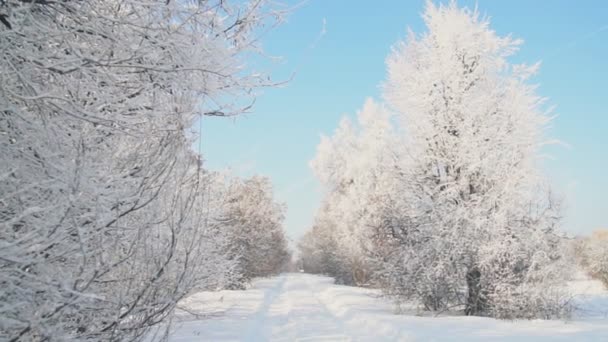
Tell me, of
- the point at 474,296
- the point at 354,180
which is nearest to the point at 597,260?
the point at 354,180

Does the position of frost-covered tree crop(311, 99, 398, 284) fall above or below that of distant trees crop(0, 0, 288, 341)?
above

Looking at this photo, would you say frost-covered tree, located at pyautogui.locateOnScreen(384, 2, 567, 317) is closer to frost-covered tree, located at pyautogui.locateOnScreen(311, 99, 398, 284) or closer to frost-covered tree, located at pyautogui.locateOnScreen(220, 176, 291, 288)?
frost-covered tree, located at pyautogui.locateOnScreen(311, 99, 398, 284)

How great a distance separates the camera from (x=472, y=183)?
44.2ft

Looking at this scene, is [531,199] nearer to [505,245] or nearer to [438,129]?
[505,245]

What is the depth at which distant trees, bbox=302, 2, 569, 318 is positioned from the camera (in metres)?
12.6

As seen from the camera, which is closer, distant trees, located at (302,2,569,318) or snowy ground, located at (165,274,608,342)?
snowy ground, located at (165,274,608,342)

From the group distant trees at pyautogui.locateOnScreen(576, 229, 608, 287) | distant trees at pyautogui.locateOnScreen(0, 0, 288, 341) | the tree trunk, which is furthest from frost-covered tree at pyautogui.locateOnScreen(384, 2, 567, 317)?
distant trees at pyautogui.locateOnScreen(576, 229, 608, 287)

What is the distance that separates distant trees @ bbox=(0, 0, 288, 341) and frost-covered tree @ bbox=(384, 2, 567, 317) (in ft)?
36.0

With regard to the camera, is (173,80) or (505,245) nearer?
(173,80)

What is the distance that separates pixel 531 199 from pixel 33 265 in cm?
1292

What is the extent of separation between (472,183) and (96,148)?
12.2 meters

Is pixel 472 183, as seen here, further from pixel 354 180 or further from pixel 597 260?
pixel 354 180

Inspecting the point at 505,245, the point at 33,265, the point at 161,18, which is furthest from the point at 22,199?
the point at 505,245

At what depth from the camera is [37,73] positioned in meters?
2.35
